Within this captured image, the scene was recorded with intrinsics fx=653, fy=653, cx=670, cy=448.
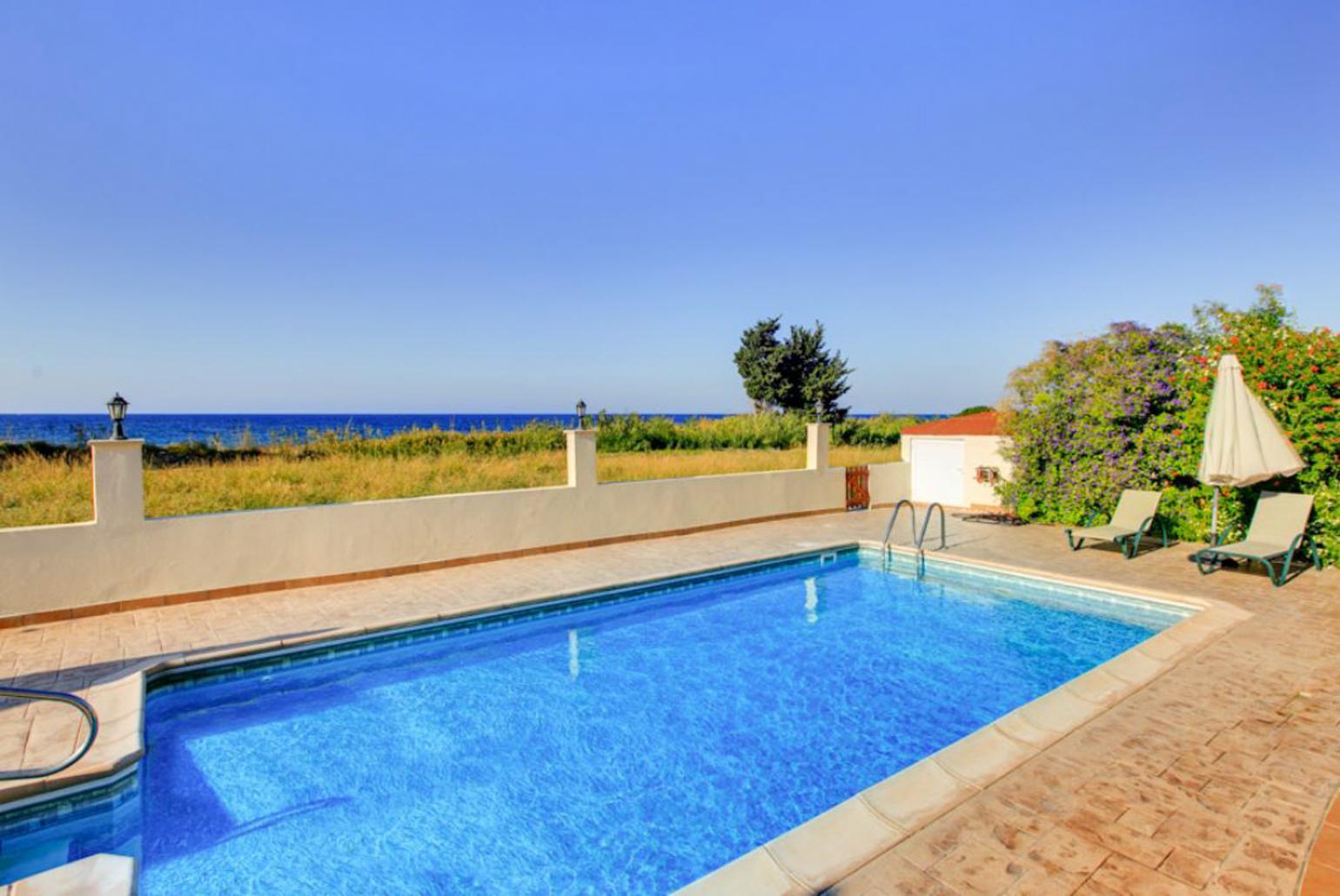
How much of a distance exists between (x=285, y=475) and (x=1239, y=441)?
→ 12364 mm

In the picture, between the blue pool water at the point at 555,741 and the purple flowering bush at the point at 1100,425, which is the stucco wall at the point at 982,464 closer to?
the purple flowering bush at the point at 1100,425

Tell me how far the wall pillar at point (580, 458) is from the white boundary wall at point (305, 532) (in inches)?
0.6

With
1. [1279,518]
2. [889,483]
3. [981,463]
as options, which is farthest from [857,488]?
[1279,518]

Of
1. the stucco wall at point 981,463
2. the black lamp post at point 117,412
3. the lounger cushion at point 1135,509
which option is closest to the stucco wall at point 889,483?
the stucco wall at point 981,463

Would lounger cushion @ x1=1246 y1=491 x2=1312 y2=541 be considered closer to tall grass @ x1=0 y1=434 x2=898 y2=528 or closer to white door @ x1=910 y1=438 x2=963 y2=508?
white door @ x1=910 y1=438 x2=963 y2=508

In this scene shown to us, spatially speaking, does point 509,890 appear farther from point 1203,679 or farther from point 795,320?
point 795,320

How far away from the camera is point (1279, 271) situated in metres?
12.3

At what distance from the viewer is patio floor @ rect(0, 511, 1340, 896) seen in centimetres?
262

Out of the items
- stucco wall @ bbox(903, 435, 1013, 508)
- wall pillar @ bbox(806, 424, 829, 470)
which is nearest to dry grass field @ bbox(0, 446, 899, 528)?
wall pillar @ bbox(806, 424, 829, 470)

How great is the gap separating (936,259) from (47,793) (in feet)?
59.7

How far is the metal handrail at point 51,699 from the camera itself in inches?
109

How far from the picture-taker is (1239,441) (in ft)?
23.8

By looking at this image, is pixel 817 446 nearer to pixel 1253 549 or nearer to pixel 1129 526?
pixel 1129 526

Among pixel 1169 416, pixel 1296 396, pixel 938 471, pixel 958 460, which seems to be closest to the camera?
pixel 1296 396
